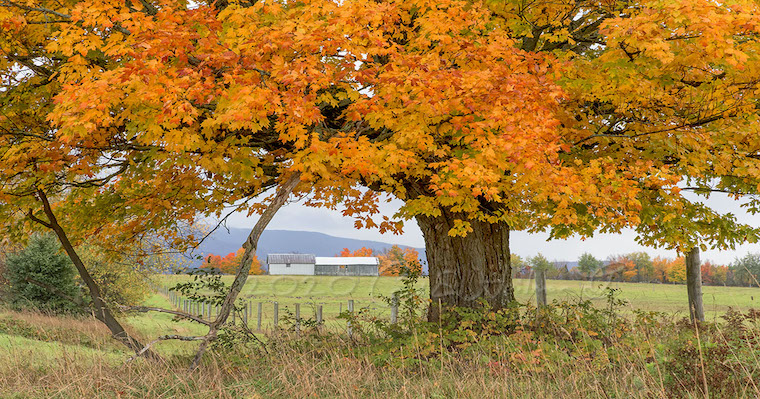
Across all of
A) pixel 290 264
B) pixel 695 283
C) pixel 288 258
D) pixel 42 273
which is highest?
pixel 288 258

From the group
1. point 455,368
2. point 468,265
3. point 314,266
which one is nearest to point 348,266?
point 314,266

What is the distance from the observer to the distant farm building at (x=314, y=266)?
331 ft

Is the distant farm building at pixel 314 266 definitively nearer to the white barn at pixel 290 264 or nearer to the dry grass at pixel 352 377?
the white barn at pixel 290 264

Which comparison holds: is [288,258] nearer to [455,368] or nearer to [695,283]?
[695,283]

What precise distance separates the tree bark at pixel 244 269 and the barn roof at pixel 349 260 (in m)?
91.1

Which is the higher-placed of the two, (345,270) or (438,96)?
(438,96)

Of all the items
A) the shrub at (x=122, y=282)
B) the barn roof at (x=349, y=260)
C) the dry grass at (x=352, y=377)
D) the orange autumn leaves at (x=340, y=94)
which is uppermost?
the orange autumn leaves at (x=340, y=94)

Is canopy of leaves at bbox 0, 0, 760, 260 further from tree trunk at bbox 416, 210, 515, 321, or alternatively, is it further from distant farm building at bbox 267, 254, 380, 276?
distant farm building at bbox 267, 254, 380, 276

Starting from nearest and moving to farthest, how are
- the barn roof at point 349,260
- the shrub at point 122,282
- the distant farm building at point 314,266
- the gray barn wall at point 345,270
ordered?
the shrub at point 122,282, the gray barn wall at point 345,270, the distant farm building at point 314,266, the barn roof at point 349,260

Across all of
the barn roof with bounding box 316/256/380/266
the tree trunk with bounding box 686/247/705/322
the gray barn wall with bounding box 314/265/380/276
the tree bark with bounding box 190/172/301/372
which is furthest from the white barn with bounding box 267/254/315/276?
the tree bark with bounding box 190/172/301/372

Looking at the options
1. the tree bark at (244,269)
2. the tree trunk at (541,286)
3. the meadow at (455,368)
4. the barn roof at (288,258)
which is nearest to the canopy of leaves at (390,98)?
the tree bark at (244,269)

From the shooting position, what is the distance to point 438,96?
23.4ft

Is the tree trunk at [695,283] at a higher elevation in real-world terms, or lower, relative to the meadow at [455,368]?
higher

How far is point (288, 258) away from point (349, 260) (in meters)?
11.1
